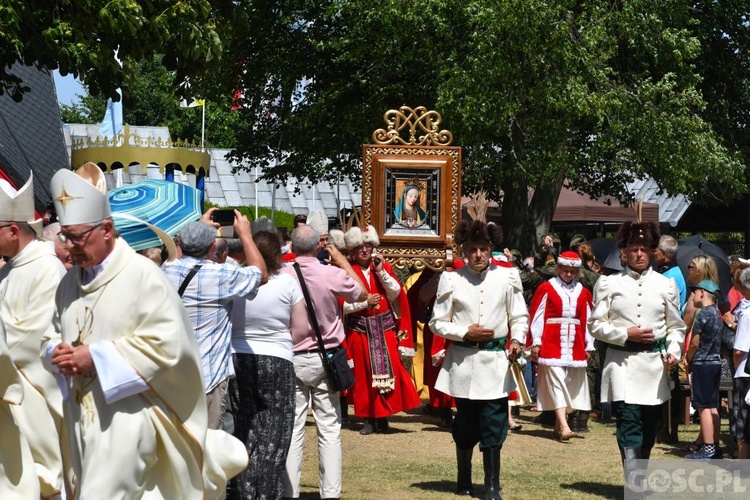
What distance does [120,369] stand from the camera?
5582 mm

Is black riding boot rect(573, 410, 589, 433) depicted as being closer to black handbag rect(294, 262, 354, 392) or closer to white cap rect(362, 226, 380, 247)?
white cap rect(362, 226, 380, 247)

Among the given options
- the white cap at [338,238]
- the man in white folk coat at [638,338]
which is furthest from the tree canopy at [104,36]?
the man in white folk coat at [638,338]

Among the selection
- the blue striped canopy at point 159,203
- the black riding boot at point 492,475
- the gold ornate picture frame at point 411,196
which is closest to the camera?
the black riding boot at point 492,475

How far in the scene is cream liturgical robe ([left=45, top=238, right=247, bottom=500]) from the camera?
5625mm

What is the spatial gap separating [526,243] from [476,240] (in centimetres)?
1459

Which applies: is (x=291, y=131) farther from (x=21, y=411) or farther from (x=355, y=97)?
(x=21, y=411)

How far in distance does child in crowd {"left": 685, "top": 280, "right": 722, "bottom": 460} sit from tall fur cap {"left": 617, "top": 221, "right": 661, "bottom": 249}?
1973 mm

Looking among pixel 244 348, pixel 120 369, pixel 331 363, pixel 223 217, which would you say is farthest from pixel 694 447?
pixel 120 369

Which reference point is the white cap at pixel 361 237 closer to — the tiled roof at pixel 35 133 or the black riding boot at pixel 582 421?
the black riding boot at pixel 582 421

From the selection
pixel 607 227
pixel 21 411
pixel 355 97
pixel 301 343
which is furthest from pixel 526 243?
pixel 21 411

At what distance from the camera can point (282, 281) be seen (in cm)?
832

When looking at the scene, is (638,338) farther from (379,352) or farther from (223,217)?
(379,352)

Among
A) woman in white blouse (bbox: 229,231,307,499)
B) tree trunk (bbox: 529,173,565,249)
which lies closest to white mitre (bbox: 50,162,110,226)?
woman in white blouse (bbox: 229,231,307,499)

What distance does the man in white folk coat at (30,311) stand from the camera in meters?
7.25
